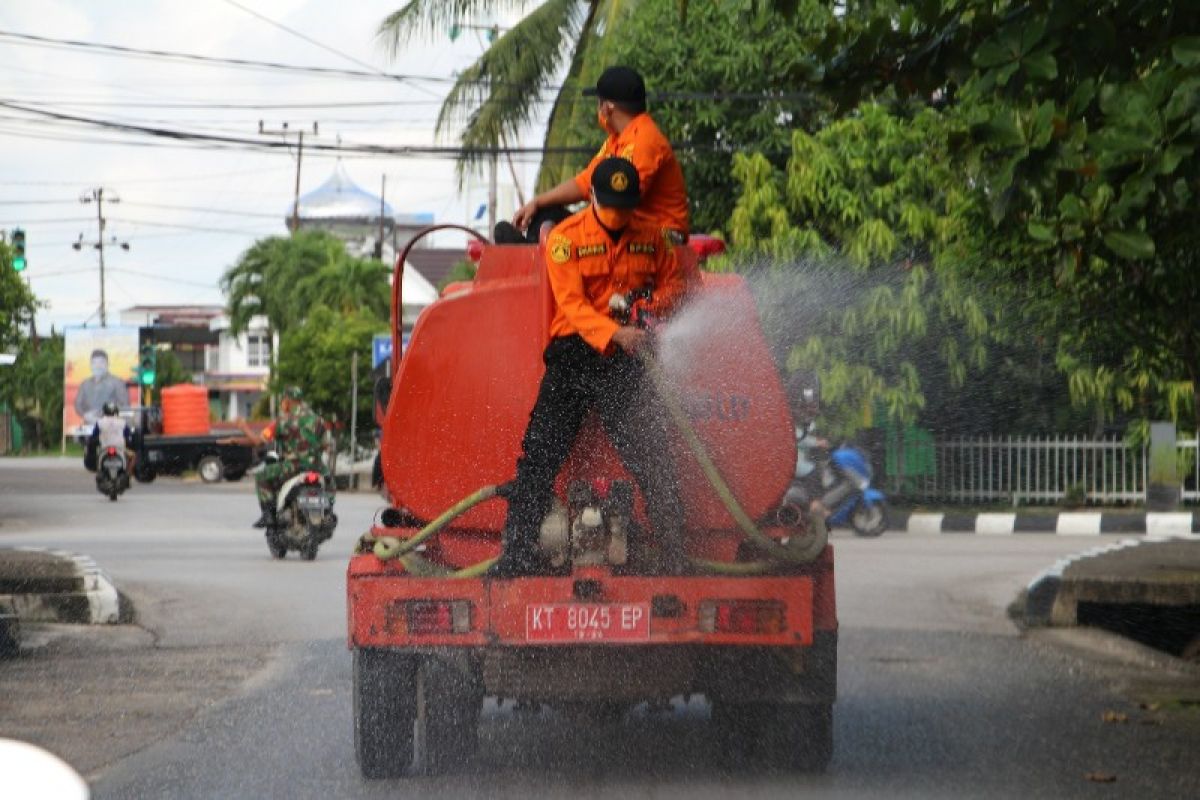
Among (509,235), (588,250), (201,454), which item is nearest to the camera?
(588,250)

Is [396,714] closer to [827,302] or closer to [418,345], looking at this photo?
[418,345]

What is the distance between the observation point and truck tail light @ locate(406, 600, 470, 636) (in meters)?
6.29

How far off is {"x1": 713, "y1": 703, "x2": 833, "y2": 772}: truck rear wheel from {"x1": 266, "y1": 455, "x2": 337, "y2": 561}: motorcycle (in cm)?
1056

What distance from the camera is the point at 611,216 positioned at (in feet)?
20.9

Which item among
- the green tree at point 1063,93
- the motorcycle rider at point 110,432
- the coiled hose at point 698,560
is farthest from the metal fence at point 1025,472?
the coiled hose at point 698,560

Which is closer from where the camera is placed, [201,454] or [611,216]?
[611,216]

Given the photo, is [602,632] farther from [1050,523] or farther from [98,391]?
[98,391]

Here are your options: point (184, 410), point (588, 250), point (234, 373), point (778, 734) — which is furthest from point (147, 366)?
point (234, 373)

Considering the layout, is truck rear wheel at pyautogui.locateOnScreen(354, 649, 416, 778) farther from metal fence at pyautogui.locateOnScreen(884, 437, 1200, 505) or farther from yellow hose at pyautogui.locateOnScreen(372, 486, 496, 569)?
metal fence at pyautogui.locateOnScreen(884, 437, 1200, 505)

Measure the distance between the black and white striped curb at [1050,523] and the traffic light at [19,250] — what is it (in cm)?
1201

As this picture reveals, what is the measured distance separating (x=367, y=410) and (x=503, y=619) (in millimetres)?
36481

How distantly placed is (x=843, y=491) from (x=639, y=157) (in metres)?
14.5

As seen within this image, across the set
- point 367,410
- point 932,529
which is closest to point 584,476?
point 932,529

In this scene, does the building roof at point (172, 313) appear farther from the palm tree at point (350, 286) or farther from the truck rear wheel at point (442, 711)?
the truck rear wheel at point (442, 711)
